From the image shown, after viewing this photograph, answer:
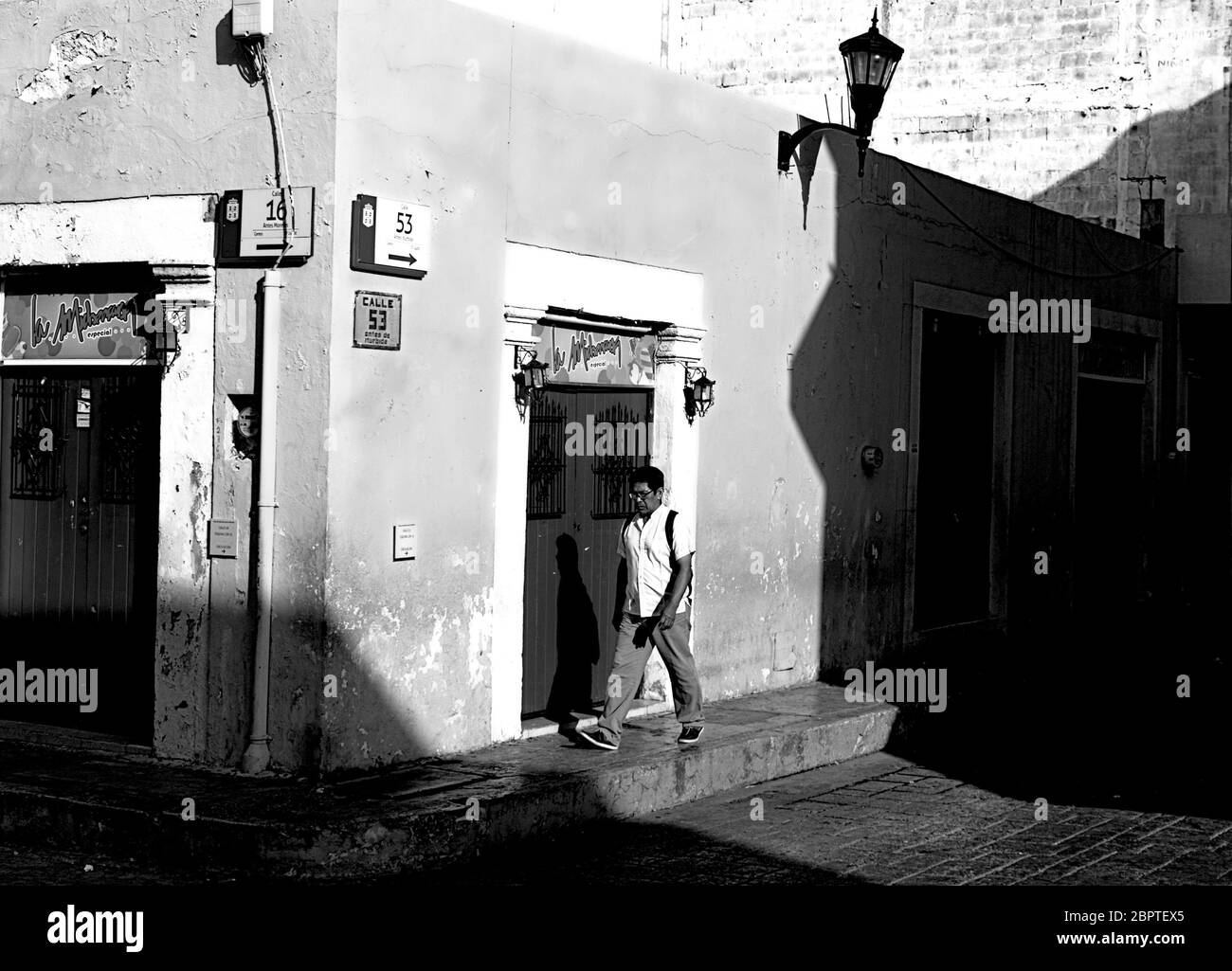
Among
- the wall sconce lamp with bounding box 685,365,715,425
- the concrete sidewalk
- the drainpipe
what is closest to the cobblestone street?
the concrete sidewalk

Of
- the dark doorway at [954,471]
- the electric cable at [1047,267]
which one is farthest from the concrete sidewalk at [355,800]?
the electric cable at [1047,267]

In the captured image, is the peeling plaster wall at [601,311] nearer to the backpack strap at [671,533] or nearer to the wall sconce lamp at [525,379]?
the wall sconce lamp at [525,379]

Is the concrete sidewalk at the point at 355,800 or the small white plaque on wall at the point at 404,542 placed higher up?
the small white plaque on wall at the point at 404,542

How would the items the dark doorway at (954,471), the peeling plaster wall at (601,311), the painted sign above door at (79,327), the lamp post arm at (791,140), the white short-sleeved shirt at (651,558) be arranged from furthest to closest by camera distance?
the dark doorway at (954,471)
the lamp post arm at (791,140)
the white short-sleeved shirt at (651,558)
the painted sign above door at (79,327)
the peeling plaster wall at (601,311)

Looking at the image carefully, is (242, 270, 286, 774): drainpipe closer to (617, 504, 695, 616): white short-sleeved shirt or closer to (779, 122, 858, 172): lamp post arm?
(617, 504, 695, 616): white short-sleeved shirt

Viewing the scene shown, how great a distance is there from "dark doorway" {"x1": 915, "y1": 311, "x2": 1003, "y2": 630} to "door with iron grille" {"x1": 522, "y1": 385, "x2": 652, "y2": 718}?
4.30 meters

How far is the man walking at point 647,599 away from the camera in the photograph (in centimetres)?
1005

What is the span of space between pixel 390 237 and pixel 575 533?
2759 mm

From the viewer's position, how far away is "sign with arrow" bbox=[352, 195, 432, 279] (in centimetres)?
898

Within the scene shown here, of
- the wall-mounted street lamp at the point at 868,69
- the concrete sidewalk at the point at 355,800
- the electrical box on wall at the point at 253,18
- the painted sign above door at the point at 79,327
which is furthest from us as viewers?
the wall-mounted street lamp at the point at 868,69

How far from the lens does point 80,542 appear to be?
1005 centimetres

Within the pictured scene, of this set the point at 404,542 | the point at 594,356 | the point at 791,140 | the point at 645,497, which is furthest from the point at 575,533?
the point at 791,140

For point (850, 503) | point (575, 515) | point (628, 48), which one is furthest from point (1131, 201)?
point (575, 515)

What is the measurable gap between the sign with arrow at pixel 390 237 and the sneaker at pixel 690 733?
323cm
